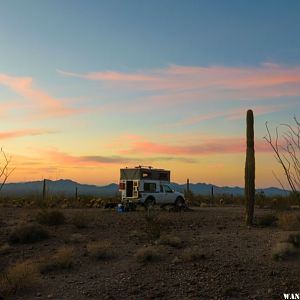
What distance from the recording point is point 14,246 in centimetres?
1892

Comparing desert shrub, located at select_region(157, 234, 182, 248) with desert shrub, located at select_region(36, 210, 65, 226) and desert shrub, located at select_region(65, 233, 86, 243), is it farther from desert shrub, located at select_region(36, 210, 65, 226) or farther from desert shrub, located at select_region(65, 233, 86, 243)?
desert shrub, located at select_region(36, 210, 65, 226)

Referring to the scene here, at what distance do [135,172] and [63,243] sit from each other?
1978 centimetres

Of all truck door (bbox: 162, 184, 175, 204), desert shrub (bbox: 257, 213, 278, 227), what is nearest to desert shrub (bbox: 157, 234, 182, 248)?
desert shrub (bbox: 257, 213, 278, 227)

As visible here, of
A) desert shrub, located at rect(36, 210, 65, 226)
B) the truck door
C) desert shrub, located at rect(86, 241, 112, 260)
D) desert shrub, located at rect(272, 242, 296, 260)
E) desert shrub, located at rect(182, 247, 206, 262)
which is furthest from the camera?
the truck door

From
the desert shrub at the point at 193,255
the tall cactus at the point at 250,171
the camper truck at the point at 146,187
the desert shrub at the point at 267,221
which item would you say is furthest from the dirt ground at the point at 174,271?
the camper truck at the point at 146,187

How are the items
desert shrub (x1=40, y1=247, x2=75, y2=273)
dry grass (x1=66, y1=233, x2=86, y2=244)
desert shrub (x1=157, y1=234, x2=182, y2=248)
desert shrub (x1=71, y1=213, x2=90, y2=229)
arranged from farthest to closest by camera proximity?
1. desert shrub (x1=71, y1=213, x2=90, y2=229)
2. dry grass (x1=66, y1=233, x2=86, y2=244)
3. desert shrub (x1=157, y1=234, x2=182, y2=248)
4. desert shrub (x1=40, y1=247, x2=75, y2=273)

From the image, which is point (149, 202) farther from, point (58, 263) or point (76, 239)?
point (58, 263)

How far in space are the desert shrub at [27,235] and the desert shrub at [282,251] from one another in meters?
8.36

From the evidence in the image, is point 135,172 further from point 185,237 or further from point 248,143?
point 185,237

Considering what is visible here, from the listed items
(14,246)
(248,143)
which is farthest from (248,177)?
(14,246)

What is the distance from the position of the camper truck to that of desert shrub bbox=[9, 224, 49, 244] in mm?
18428

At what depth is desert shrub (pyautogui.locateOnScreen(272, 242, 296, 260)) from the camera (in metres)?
15.0

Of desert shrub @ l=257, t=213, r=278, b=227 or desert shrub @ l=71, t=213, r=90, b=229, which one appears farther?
desert shrub @ l=71, t=213, r=90, b=229

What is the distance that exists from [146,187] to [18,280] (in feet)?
83.4
